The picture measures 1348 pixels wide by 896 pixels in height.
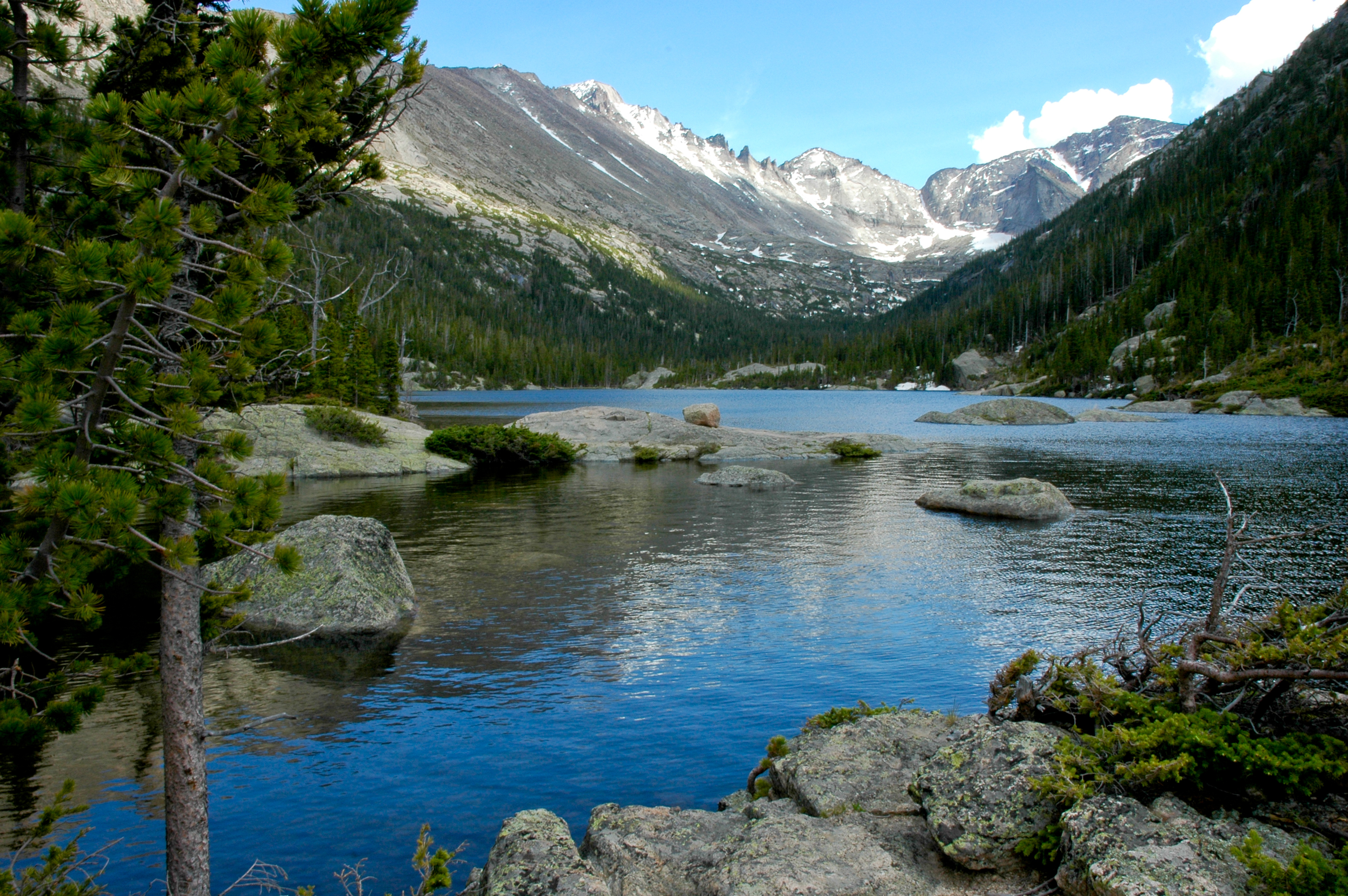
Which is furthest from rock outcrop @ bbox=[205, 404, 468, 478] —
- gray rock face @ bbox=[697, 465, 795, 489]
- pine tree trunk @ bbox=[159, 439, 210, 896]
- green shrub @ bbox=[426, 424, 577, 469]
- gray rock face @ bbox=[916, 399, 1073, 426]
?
gray rock face @ bbox=[916, 399, 1073, 426]

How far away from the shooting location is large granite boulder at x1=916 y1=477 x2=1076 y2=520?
2495cm

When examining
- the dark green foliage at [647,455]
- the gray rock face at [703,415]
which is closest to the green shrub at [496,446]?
the dark green foliage at [647,455]

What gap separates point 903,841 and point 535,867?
2990 mm

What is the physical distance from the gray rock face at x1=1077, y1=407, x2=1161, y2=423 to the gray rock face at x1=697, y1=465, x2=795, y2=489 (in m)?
46.9

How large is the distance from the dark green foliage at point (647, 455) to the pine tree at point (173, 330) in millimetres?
35029

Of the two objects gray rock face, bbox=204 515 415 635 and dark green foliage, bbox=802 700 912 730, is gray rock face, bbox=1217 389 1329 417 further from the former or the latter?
gray rock face, bbox=204 515 415 635

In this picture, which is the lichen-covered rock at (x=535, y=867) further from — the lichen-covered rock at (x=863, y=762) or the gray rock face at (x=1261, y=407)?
the gray rock face at (x=1261, y=407)

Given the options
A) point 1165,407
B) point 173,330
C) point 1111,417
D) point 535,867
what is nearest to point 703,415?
point 1111,417

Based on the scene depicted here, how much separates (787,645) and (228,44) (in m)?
10.9

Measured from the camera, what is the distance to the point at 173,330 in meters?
5.74

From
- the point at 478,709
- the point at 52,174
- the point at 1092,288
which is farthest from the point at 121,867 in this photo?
the point at 1092,288

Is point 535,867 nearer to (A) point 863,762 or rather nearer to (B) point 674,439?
(A) point 863,762

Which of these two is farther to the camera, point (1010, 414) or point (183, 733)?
point (1010, 414)

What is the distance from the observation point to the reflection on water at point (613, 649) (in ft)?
25.5
